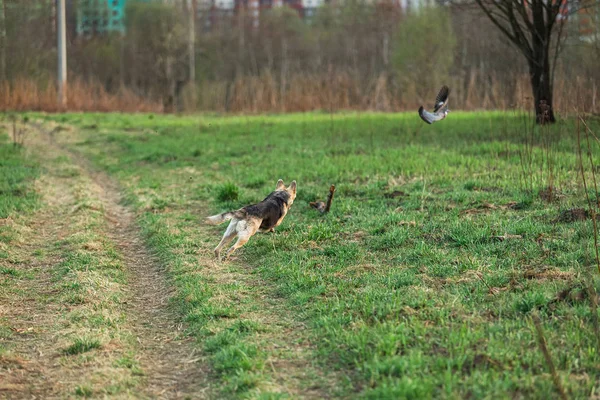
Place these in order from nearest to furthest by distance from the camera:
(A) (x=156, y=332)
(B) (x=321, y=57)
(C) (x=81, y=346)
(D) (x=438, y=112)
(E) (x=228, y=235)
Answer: (C) (x=81, y=346), (A) (x=156, y=332), (E) (x=228, y=235), (D) (x=438, y=112), (B) (x=321, y=57)

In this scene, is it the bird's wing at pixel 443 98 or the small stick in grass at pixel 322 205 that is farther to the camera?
the bird's wing at pixel 443 98

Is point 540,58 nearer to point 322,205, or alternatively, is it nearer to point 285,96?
point 322,205

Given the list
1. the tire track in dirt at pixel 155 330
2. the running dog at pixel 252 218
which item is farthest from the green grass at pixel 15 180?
the running dog at pixel 252 218

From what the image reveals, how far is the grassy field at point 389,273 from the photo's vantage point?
4145 mm

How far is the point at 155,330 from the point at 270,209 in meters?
2.10

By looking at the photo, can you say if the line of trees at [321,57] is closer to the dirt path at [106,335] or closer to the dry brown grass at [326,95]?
the dry brown grass at [326,95]

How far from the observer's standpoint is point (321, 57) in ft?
143

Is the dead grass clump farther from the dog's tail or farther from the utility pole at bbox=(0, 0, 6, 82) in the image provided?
the utility pole at bbox=(0, 0, 6, 82)

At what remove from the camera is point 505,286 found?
5445 millimetres

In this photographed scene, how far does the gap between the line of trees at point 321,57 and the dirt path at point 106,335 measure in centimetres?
506

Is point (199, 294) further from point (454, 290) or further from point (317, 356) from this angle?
point (454, 290)

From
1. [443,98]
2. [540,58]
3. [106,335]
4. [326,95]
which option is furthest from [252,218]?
[326,95]

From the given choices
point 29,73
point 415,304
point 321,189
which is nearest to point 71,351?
point 415,304

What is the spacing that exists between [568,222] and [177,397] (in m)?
4.49
